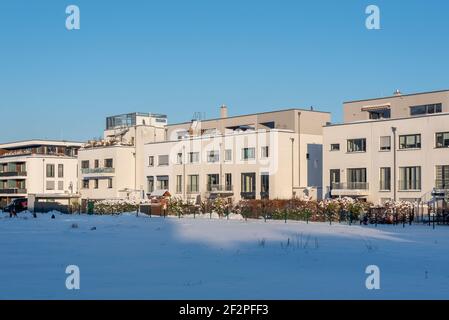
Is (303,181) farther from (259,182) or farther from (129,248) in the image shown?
(129,248)

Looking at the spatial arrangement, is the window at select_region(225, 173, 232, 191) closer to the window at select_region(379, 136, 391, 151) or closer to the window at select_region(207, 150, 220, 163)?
the window at select_region(207, 150, 220, 163)

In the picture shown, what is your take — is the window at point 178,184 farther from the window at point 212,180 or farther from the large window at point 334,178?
the large window at point 334,178

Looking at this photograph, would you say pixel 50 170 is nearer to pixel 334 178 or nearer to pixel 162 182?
pixel 162 182

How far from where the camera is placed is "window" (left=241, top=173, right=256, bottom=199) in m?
71.4

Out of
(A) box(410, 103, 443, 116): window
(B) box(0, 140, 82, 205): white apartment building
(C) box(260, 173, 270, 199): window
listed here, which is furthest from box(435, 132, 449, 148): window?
(B) box(0, 140, 82, 205): white apartment building

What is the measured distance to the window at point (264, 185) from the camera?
69.2m

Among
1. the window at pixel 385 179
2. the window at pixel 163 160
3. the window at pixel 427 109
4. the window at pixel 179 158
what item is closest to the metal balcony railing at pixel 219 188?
the window at pixel 179 158

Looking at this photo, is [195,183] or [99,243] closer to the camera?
[99,243]

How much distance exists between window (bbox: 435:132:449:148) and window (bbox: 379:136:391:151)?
186 inches

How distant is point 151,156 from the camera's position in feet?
284

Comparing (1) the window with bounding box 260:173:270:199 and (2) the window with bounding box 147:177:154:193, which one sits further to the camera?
(2) the window with bounding box 147:177:154:193

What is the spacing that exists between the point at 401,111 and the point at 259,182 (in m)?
16.3

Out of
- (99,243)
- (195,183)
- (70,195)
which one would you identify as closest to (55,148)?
(70,195)
